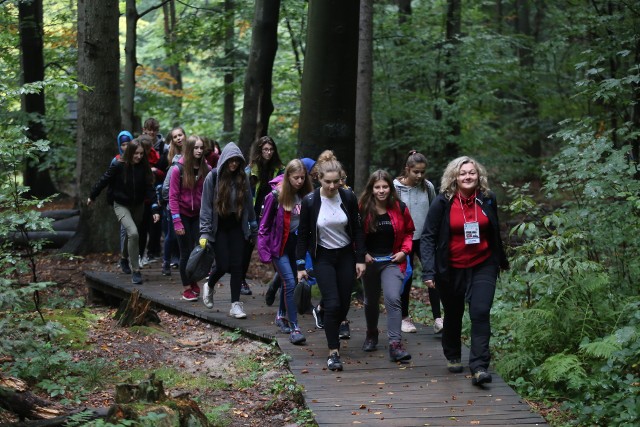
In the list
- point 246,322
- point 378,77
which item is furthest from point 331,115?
point 378,77

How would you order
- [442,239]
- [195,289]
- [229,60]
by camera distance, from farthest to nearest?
1. [229,60]
2. [195,289]
3. [442,239]

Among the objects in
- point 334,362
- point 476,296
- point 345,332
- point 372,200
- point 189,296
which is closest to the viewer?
point 476,296

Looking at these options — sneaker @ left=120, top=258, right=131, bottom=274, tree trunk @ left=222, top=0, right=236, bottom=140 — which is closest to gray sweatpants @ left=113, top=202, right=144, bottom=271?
sneaker @ left=120, top=258, right=131, bottom=274

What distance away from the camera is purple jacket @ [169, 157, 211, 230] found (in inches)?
449

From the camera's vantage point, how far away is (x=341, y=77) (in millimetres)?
11219

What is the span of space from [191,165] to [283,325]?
3130 mm

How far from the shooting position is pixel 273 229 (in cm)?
923

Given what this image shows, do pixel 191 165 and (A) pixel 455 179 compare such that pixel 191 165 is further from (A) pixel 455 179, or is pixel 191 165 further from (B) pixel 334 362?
(A) pixel 455 179

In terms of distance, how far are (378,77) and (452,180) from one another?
14217mm

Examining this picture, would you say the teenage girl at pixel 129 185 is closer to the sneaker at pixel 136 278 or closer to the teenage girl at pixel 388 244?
the sneaker at pixel 136 278

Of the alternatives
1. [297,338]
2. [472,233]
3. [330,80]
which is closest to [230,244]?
[297,338]

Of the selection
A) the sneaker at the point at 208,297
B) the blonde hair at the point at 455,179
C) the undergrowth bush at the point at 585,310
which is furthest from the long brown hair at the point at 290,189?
the undergrowth bush at the point at 585,310

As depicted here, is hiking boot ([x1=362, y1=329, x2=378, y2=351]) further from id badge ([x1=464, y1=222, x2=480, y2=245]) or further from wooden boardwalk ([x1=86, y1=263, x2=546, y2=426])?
id badge ([x1=464, y1=222, x2=480, y2=245])

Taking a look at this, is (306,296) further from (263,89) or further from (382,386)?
(263,89)
